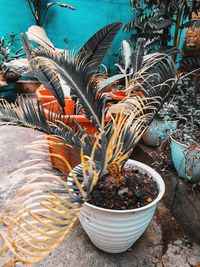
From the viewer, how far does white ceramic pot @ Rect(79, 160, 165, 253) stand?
1.22 m

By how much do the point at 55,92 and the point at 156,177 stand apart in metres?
0.92

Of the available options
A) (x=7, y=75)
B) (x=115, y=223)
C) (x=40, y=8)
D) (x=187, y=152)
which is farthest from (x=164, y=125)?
(x=40, y=8)

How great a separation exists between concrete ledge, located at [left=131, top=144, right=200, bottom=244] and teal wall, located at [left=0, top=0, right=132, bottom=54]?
9.84 feet

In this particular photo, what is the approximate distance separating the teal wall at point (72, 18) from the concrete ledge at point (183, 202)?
3000mm

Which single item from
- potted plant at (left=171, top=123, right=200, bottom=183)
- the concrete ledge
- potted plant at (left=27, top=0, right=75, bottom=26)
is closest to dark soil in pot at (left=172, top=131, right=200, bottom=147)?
potted plant at (left=171, top=123, right=200, bottom=183)

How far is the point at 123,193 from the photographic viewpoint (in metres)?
1.33

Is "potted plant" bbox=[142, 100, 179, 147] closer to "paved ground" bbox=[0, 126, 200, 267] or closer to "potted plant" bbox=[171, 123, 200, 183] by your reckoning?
"potted plant" bbox=[171, 123, 200, 183]

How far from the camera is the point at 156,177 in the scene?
1.48 meters

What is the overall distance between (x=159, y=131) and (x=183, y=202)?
648mm

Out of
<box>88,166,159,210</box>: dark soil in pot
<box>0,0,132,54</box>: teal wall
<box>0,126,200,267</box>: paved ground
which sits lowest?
<box>0,126,200,267</box>: paved ground

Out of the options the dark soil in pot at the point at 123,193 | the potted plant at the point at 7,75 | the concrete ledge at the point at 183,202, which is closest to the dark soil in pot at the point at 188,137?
the concrete ledge at the point at 183,202

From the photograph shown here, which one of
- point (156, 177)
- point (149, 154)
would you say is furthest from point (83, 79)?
point (149, 154)

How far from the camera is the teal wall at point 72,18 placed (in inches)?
160

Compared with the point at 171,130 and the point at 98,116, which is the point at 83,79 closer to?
the point at 98,116
